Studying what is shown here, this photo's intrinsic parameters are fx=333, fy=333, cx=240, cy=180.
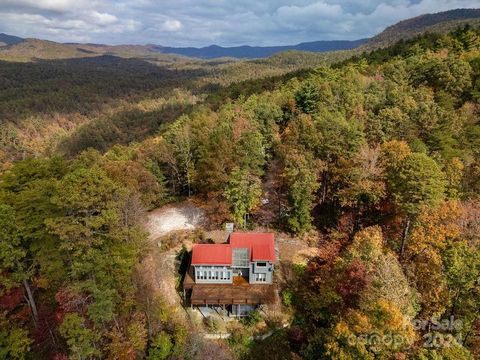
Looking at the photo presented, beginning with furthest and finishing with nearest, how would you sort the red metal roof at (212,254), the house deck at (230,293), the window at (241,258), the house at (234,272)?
the window at (241,258) < the red metal roof at (212,254) < the house at (234,272) < the house deck at (230,293)

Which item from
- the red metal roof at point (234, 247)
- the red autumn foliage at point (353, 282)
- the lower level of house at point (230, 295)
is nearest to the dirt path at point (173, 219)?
the red metal roof at point (234, 247)

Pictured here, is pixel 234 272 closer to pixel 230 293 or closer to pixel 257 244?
pixel 230 293

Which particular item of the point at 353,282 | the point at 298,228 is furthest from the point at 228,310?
the point at 353,282

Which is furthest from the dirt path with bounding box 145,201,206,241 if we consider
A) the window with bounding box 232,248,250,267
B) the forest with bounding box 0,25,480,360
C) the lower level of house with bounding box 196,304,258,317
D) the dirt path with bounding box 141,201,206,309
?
the lower level of house with bounding box 196,304,258,317

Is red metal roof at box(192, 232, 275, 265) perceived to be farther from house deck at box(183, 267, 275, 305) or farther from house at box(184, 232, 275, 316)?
house deck at box(183, 267, 275, 305)

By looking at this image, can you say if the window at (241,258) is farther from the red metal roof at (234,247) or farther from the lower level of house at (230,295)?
the lower level of house at (230,295)

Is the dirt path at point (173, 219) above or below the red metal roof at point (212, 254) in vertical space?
below
